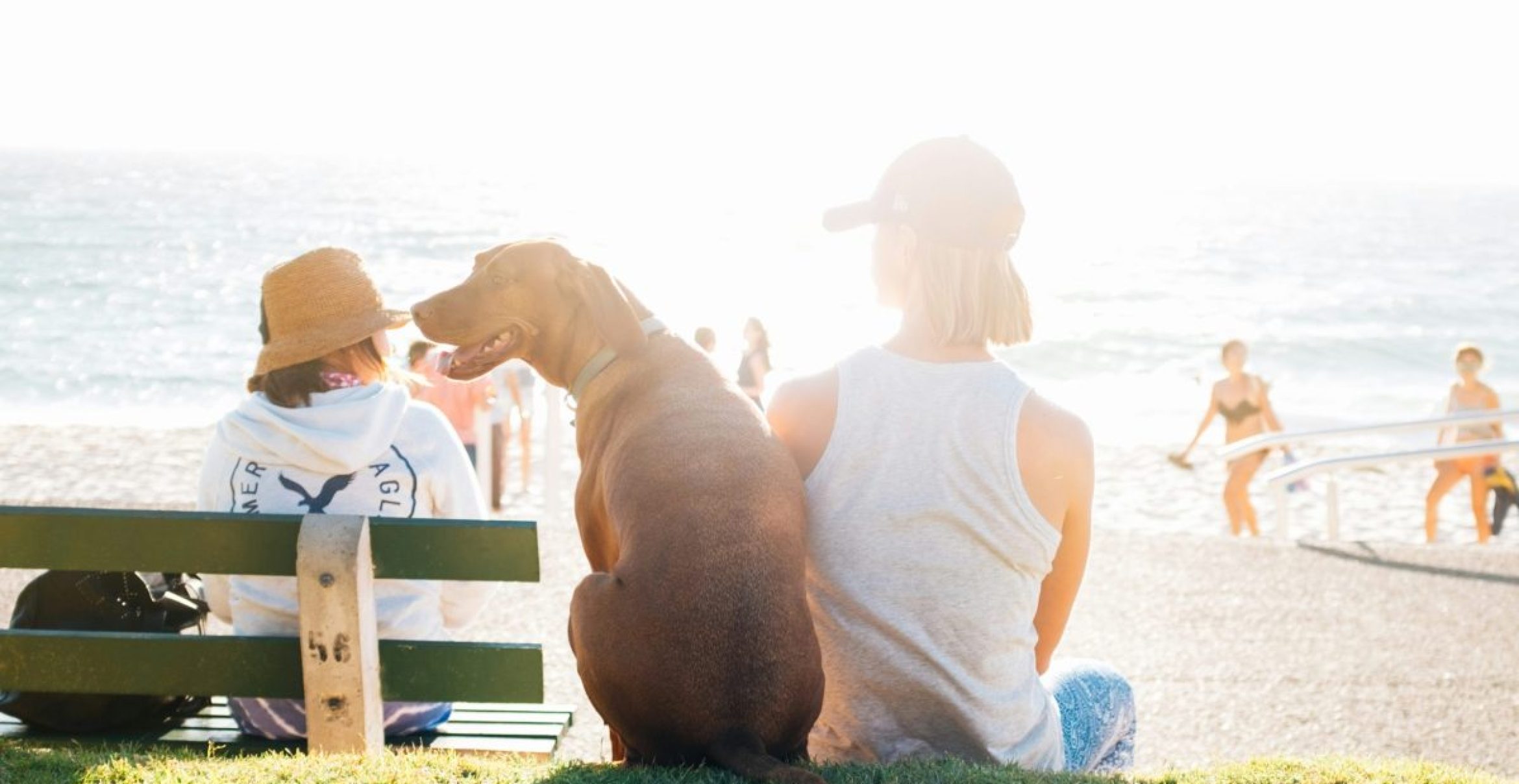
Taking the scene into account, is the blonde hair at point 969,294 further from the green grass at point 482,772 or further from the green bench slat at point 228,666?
the green bench slat at point 228,666

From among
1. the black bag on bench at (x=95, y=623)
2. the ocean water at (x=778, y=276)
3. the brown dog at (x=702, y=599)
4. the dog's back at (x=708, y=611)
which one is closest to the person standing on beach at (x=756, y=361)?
the ocean water at (x=778, y=276)

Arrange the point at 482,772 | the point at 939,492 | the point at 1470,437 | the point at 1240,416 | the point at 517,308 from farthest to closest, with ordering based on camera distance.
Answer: the point at 1470,437 < the point at 1240,416 < the point at 517,308 < the point at 482,772 < the point at 939,492

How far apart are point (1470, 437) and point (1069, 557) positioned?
40.5 feet

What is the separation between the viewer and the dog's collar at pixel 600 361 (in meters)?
3.85

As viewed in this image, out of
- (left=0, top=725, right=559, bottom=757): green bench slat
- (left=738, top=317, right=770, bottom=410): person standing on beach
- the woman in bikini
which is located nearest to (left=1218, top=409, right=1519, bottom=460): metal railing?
the woman in bikini

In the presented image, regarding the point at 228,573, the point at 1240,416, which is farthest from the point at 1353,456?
the point at 228,573

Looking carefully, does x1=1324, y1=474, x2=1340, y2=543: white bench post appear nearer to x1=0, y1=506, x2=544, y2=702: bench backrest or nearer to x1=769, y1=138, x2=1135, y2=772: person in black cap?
x1=769, y1=138, x2=1135, y2=772: person in black cap

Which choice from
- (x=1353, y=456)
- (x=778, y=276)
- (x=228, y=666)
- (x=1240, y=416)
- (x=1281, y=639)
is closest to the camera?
(x=228, y=666)

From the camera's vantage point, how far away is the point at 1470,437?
46.3 feet

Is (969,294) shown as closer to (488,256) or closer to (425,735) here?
(488,256)

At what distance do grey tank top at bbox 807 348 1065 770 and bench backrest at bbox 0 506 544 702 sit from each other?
0.80 metres

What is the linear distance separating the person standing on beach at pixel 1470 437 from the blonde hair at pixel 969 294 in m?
11.3

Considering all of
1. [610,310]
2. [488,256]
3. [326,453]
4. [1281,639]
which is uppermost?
[488,256]

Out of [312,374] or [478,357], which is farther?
[478,357]
